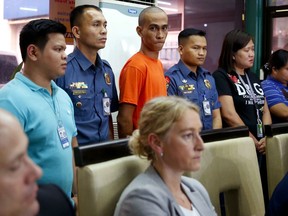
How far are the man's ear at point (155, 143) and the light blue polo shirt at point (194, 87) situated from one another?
4.12ft

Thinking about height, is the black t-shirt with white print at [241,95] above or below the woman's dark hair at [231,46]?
below

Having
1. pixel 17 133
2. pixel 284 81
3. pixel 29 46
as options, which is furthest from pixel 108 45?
pixel 17 133

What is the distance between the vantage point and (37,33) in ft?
6.85

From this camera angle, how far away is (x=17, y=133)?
0.86 meters

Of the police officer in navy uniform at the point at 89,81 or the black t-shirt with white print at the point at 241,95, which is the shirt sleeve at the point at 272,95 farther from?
the police officer in navy uniform at the point at 89,81

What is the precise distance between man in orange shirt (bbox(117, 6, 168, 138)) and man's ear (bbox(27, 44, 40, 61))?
27.6 inches

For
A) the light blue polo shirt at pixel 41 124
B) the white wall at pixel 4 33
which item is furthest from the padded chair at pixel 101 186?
the white wall at pixel 4 33

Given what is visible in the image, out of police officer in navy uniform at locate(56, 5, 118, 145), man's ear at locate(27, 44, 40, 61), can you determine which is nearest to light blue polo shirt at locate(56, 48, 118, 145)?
police officer in navy uniform at locate(56, 5, 118, 145)

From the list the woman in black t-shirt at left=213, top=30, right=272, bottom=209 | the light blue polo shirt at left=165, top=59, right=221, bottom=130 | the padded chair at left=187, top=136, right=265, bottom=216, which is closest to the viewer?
the padded chair at left=187, top=136, right=265, bottom=216

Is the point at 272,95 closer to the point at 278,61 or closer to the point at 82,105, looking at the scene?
the point at 278,61

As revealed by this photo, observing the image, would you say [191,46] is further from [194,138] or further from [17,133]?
[17,133]

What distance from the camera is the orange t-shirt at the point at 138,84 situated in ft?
8.72

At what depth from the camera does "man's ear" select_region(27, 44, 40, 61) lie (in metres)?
2.09

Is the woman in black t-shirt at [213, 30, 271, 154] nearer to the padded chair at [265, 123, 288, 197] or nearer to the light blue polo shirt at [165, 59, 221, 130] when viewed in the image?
the light blue polo shirt at [165, 59, 221, 130]
